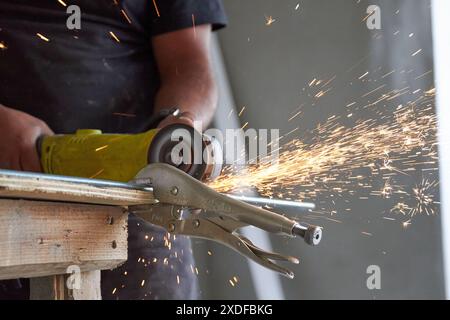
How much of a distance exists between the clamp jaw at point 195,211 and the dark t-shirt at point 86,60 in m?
0.52

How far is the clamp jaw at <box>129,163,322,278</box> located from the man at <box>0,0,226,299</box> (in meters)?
0.40

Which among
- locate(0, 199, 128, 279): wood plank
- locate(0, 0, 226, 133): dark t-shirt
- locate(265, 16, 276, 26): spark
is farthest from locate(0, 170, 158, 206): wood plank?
locate(265, 16, 276, 26): spark

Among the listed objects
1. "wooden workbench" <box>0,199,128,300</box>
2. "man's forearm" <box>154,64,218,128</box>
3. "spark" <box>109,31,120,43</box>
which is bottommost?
"wooden workbench" <box>0,199,128,300</box>

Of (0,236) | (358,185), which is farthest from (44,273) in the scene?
(358,185)

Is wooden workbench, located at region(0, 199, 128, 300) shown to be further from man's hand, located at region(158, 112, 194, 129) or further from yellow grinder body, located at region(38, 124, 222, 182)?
man's hand, located at region(158, 112, 194, 129)

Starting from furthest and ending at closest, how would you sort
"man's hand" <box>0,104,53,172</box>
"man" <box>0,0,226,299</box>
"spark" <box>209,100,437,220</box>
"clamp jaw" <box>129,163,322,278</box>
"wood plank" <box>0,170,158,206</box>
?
"spark" <box>209,100,437,220</box> < "man" <box>0,0,226,299</box> < "man's hand" <box>0,104,53,172</box> < "clamp jaw" <box>129,163,322,278</box> < "wood plank" <box>0,170,158,206</box>

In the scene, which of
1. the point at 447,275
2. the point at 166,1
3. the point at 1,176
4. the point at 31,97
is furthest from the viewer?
the point at 447,275

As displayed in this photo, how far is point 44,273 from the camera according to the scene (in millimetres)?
954

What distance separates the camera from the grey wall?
86.1 inches

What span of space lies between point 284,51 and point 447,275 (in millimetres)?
951

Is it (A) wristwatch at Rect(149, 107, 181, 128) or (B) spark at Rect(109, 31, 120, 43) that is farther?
(B) spark at Rect(109, 31, 120, 43)

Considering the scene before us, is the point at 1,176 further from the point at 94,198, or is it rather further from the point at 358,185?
the point at 358,185

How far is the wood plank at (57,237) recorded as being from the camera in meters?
0.84

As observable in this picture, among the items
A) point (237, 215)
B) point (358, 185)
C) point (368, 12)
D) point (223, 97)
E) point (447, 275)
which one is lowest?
point (447, 275)
